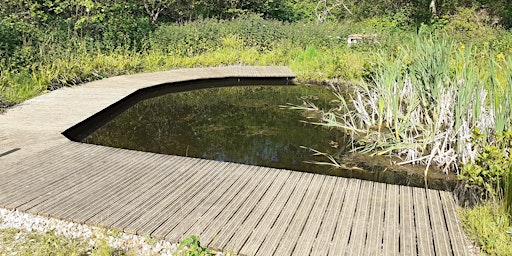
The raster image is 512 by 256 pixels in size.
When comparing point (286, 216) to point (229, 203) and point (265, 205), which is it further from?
point (229, 203)

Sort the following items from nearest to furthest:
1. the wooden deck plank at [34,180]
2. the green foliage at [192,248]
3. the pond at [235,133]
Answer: the green foliage at [192,248]
the wooden deck plank at [34,180]
the pond at [235,133]

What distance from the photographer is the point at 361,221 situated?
2.46 meters

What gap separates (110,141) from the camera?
14.5 feet

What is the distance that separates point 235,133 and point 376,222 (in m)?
2.58

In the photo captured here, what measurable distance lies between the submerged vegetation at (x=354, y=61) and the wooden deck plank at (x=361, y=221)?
601 mm

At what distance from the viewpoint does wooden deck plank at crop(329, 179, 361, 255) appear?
7.14ft

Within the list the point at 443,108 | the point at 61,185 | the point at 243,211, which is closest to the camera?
the point at 243,211

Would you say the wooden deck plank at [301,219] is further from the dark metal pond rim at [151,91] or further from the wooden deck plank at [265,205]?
the dark metal pond rim at [151,91]

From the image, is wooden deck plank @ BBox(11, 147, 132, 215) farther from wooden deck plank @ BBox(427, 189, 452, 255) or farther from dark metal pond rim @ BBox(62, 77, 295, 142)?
wooden deck plank @ BBox(427, 189, 452, 255)

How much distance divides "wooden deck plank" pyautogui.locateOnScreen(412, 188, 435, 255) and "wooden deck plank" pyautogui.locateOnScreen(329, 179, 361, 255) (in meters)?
0.37

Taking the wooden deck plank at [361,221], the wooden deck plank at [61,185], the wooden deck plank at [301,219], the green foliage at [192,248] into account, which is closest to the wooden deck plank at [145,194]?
the wooden deck plank at [61,185]

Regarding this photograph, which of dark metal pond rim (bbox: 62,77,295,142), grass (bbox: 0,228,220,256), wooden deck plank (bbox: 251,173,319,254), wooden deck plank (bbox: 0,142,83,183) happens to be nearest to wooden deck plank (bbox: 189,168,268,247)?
grass (bbox: 0,228,220,256)

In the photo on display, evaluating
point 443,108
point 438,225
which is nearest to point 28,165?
point 438,225

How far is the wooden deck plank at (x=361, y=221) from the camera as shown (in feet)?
7.19
